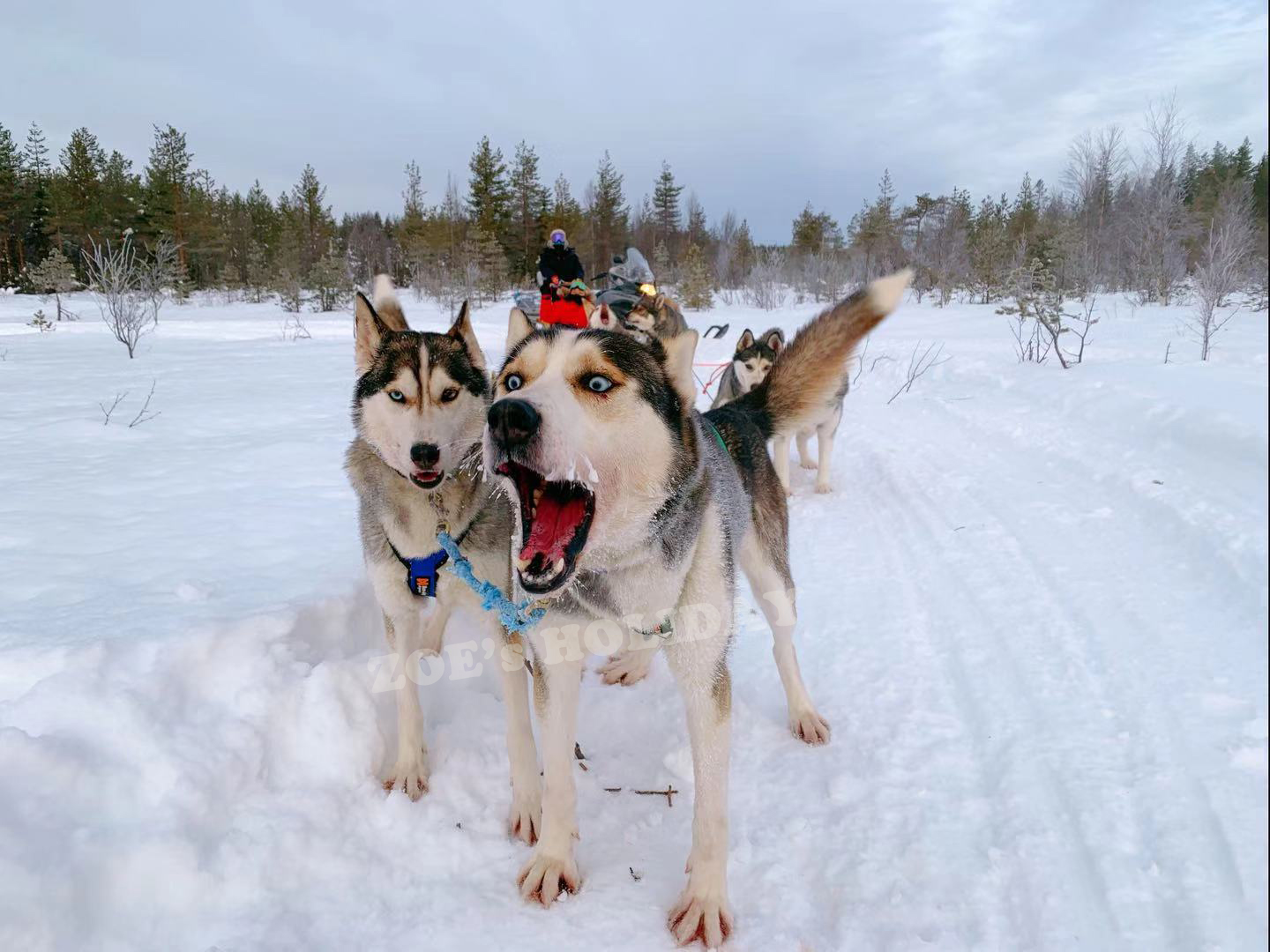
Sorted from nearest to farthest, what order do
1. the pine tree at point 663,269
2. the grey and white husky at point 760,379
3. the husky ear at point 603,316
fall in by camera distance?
the husky ear at point 603,316 < the grey and white husky at point 760,379 < the pine tree at point 663,269

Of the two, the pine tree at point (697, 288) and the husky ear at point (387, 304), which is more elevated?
the pine tree at point (697, 288)

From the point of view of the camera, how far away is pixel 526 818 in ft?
6.71

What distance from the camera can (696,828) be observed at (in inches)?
69.5

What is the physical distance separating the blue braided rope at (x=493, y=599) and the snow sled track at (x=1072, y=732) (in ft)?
4.32

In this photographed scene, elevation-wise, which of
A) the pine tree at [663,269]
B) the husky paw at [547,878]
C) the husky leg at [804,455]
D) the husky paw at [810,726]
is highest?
the pine tree at [663,269]

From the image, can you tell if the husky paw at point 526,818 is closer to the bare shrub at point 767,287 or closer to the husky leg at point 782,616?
the husky leg at point 782,616

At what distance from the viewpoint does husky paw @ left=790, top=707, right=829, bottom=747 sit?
2.36 metres

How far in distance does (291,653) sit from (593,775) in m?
1.14

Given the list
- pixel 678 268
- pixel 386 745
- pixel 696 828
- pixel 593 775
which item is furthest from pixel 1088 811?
pixel 678 268

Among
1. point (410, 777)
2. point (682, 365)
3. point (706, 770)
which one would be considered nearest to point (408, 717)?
point (410, 777)

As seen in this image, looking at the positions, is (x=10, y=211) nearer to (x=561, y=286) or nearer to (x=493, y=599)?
(x=561, y=286)

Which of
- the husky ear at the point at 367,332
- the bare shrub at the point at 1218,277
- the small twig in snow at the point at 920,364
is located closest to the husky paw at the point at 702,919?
the husky ear at the point at 367,332

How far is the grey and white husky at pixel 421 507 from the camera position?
212 cm

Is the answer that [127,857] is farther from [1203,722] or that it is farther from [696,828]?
[1203,722]
